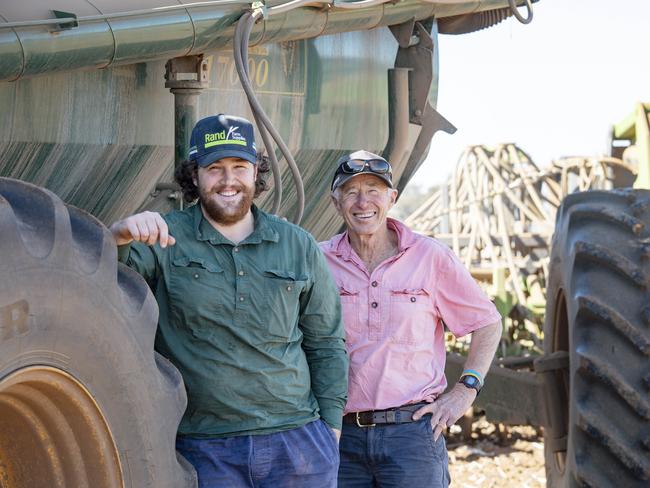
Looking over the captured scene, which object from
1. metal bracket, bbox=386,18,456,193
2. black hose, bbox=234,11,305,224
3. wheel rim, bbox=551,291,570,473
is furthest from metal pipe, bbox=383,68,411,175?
black hose, bbox=234,11,305,224

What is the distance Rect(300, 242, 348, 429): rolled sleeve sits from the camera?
3.50 metres

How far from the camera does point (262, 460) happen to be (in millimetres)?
3297

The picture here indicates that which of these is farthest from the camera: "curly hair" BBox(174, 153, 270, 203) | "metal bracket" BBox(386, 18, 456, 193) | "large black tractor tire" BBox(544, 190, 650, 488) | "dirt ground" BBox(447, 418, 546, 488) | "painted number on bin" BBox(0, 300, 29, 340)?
"dirt ground" BBox(447, 418, 546, 488)

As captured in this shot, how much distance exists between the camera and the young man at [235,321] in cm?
327

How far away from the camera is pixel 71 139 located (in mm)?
4008

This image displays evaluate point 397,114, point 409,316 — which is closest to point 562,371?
point 397,114

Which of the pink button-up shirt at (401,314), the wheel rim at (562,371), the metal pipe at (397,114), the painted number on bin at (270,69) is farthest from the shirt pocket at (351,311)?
the metal pipe at (397,114)

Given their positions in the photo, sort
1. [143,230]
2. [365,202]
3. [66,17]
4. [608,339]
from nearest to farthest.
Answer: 1. [143,230]
2. [66,17]
3. [365,202]
4. [608,339]

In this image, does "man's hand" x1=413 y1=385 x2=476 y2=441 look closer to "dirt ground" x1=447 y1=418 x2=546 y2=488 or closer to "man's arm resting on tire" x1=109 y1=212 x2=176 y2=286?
"man's arm resting on tire" x1=109 y1=212 x2=176 y2=286

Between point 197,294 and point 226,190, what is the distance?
11.8 inches

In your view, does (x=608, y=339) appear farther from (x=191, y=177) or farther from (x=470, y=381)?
(x=191, y=177)

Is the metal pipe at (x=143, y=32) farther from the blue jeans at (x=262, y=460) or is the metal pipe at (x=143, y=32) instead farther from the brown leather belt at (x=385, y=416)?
the brown leather belt at (x=385, y=416)

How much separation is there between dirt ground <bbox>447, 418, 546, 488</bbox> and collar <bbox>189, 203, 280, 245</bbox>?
423 cm

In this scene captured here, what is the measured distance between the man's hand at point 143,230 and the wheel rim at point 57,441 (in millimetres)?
417
